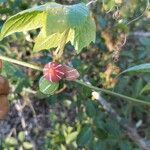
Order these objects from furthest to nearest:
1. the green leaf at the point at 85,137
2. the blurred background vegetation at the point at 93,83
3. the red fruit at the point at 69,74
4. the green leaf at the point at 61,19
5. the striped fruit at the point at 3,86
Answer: the green leaf at the point at 85,137
the blurred background vegetation at the point at 93,83
the striped fruit at the point at 3,86
the red fruit at the point at 69,74
the green leaf at the point at 61,19

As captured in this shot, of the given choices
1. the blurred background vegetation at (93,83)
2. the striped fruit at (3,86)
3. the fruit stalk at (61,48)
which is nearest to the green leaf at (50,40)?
the fruit stalk at (61,48)

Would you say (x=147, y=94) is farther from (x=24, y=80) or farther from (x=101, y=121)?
(x=24, y=80)

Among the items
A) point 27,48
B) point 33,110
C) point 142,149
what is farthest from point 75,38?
point 33,110

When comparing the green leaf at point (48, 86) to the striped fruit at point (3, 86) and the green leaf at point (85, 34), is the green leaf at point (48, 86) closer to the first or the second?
the green leaf at point (85, 34)

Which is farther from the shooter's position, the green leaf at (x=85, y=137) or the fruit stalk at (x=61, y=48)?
the green leaf at (x=85, y=137)

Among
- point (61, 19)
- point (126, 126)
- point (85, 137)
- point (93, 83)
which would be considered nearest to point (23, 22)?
point (61, 19)

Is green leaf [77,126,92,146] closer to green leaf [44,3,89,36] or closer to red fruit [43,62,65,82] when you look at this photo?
red fruit [43,62,65,82]
